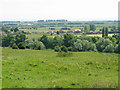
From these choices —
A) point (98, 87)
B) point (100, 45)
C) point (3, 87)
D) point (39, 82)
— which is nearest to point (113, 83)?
point (98, 87)

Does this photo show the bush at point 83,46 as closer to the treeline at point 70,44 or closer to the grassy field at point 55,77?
the treeline at point 70,44

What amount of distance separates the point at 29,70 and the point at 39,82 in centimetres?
434

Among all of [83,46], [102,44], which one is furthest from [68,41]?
[102,44]

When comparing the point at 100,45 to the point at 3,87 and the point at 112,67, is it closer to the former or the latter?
the point at 112,67

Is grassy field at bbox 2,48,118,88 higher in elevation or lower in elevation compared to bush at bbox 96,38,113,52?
higher

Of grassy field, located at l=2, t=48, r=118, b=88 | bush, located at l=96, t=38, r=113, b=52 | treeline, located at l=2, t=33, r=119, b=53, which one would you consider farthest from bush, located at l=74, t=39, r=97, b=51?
grassy field, located at l=2, t=48, r=118, b=88

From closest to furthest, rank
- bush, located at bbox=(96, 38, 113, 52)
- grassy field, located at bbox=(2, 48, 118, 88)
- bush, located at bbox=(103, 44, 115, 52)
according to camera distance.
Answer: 1. grassy field, located at bbox=(2, 48, 118, 88)
2. bush, located at bbox=(103, 44, 115, 52)
3. bush, located at bbox=(96, 38, 113, 52)

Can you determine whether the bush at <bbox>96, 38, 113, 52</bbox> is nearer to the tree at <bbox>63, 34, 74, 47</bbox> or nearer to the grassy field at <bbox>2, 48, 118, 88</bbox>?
the tree at <bbox>63, 34, 74, 47</bbox>

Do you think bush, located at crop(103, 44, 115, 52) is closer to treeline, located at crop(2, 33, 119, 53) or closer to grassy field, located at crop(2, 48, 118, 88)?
treeline, located at crop(2, 33, 119, 53)

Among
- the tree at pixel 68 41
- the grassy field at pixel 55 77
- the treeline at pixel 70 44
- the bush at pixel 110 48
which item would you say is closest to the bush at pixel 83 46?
the treeline at pixel 70 44

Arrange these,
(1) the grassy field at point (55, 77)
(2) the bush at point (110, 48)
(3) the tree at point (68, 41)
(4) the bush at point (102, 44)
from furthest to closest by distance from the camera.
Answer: (3) the tree at point (68, 41)
(4) the bush at point (102, 44)
(2) the bush at point (110, 48)
(1) the grassy field at point (55, 77)

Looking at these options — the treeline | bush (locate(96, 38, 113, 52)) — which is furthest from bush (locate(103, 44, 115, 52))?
bush (locate(96, 38, 113, 52))

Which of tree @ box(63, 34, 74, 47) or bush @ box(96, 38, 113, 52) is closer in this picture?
bush @ box(96, 38, 113, 52)

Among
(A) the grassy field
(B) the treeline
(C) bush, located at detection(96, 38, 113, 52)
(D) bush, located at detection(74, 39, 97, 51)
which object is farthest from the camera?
→ (C) bush, located at detection(96, 38, 113, 52)
